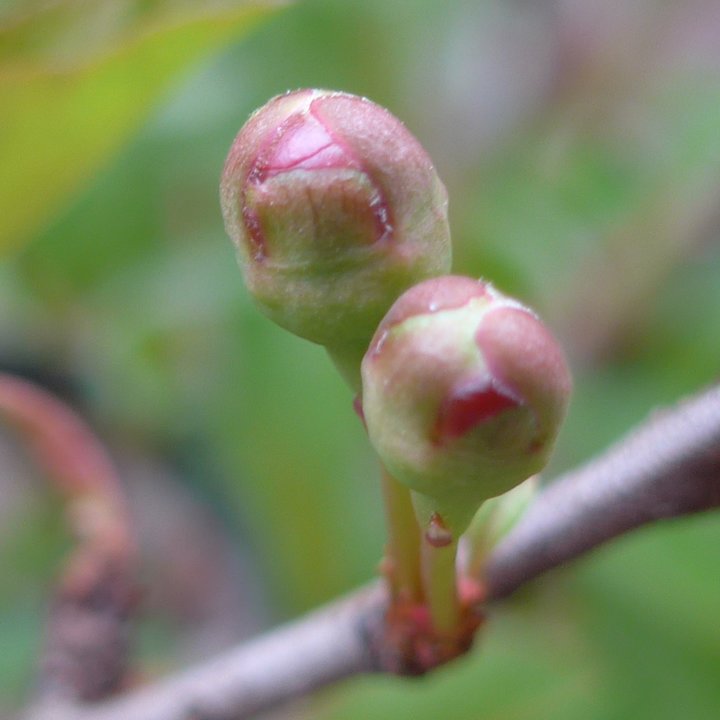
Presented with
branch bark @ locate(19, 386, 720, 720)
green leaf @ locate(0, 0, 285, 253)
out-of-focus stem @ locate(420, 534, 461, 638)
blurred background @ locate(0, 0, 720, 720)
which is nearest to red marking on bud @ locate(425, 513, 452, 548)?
out-of-focus stem @ locate(420, 534, 461, 638)

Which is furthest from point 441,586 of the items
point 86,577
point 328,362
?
point 328,362

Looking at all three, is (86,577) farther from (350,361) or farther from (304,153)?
(304,153)

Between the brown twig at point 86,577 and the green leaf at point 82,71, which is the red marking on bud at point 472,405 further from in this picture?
the brown twig at point 86,577

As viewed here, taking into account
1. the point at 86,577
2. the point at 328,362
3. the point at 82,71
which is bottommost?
A: the point at 328,362

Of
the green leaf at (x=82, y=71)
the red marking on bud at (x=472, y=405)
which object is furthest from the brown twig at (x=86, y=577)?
the red marking on bud at (x=472, y=405)

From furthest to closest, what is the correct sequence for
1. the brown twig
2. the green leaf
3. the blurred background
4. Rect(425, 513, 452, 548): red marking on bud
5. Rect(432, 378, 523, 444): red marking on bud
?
1. the blurred background
2. the brown twig
3. the green leaf
4. Rect(425, 513, 452, 548): red marking on bud
5. Rect(432, 378, 523, 444): red marking on bud

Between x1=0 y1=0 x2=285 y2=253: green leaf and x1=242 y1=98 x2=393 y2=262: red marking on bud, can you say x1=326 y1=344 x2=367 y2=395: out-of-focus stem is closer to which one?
x1=242 y1=98 x2=393 y2=262: red marking on bud
